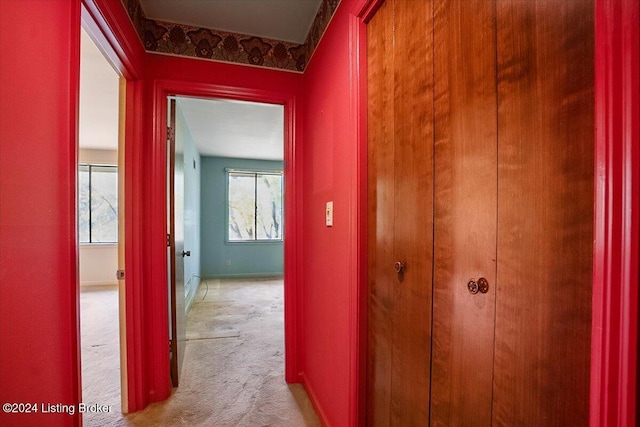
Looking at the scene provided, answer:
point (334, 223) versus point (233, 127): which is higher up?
point (233, 127)

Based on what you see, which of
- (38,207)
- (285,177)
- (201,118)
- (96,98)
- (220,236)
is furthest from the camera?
(220,236)

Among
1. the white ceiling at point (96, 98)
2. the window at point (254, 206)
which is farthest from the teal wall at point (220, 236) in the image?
the white ceiling at point (96, 98)

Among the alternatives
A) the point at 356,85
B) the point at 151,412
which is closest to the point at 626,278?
the point at 356,85

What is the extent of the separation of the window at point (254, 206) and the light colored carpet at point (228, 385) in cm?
259

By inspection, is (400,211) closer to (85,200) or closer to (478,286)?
(478,286)

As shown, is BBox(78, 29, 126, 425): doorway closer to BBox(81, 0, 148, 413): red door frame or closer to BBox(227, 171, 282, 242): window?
BBox(81, 0, 148, 413): red door frame

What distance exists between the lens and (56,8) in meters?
0.90

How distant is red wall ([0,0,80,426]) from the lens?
2.37 ft

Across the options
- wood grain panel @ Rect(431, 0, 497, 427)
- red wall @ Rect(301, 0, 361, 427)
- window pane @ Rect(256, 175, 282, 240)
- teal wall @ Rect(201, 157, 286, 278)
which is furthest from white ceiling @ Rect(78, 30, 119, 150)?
window pane @ Rect(256, 175, 282, 240)

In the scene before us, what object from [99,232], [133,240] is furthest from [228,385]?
[99,232]

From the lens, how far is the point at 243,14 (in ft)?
6.00

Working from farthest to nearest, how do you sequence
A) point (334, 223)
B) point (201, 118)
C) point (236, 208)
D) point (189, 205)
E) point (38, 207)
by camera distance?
point (236, 208), point (189, 205), point (201, 118), point (334, 223), point (38, 207)

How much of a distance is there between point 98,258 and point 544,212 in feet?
21.2

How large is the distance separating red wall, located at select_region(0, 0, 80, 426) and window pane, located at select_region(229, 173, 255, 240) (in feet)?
16.6
